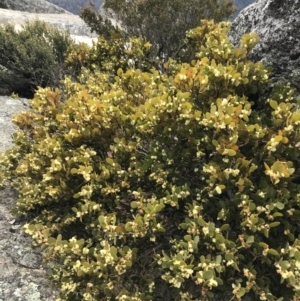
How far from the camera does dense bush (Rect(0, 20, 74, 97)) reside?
33.0ft

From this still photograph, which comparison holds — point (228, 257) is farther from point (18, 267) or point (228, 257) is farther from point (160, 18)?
point (160, 18)

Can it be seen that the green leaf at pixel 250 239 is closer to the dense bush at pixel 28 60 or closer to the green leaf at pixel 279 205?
the green leaf at pixel 279 205

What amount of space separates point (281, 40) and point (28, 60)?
7.51 metres

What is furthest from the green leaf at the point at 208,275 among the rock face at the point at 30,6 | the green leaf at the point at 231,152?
the rock face at the point at 30,6

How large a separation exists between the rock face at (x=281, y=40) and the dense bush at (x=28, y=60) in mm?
6050

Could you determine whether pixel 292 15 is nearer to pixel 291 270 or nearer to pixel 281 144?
pixel 281 144

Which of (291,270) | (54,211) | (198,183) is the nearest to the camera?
(291,270)

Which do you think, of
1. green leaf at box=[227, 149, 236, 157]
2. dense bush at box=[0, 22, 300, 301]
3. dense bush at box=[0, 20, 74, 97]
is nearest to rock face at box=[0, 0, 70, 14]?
dense bush at box=[0, 20, 74, 97]

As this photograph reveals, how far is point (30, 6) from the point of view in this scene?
29078 millimetres

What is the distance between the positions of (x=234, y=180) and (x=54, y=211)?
2277mm

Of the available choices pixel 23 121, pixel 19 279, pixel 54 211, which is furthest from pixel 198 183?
pixel 23 121

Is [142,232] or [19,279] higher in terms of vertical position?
[142,232]

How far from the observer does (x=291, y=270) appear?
3.18 meters

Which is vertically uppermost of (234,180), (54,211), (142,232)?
(234,180)
